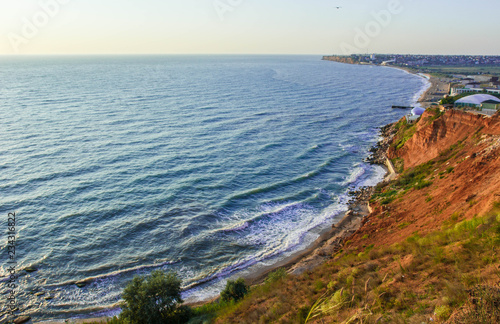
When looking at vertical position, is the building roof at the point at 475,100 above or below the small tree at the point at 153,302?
above

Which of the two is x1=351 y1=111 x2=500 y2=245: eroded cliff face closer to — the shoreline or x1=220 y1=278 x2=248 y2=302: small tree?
the shoreline

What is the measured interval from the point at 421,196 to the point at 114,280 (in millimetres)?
31816

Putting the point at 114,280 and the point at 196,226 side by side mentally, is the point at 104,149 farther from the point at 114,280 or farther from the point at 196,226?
the point at 114,280

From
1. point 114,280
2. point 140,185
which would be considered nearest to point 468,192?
point 114,280

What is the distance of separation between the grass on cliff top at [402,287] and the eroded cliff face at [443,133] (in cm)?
2665

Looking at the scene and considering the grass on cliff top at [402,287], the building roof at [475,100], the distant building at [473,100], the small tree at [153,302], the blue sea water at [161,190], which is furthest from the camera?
the building roof at [475,100]

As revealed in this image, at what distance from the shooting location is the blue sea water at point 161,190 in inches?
1149

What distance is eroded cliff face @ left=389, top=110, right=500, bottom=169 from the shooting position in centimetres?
4075

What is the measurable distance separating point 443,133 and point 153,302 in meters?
46.4

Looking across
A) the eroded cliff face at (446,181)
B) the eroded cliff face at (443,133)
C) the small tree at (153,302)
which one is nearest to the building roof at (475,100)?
the eroded cliff face at (443,133)

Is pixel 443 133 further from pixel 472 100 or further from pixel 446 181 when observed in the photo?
pixel 472 100

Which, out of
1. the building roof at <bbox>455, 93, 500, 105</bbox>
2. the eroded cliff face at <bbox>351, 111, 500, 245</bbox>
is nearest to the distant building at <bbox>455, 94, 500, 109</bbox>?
the building roof at <bbox>455, 93, 500, 105</bbox>

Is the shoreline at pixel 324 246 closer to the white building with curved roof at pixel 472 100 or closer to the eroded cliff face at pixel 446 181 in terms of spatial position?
the eroded cliff face at pixel 446 181

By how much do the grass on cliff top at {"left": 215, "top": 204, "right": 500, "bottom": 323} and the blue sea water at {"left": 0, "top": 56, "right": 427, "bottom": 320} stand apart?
36.9ft
